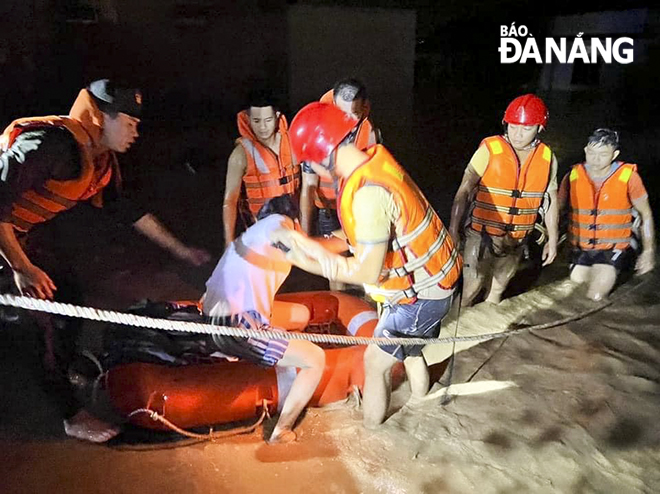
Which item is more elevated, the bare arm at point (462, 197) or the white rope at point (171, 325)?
the bare arm at point (462, 197)

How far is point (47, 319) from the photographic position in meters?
2.58

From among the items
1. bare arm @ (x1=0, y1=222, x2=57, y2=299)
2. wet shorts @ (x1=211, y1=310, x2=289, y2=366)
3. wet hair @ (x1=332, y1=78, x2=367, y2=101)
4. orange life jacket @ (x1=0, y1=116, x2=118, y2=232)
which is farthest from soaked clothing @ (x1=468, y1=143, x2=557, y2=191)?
bare arm @ (x1=0, y1=222, x2=57, y2=299)

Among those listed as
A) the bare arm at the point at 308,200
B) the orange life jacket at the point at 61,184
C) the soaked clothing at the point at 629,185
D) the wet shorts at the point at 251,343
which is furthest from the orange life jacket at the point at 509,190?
the orange life jacket at the point at 61,184

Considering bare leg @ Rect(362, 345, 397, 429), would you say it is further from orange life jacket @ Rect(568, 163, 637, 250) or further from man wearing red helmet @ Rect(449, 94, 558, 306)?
orange life jacket @ Rect(568, 163, 637, 250)

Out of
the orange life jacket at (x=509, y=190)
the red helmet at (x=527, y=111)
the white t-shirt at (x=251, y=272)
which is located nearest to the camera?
the white t-shirt at (x=251, y=272)

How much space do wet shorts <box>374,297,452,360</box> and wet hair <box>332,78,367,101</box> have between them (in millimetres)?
963

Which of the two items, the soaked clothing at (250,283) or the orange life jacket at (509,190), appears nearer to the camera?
the soaked clothing at (250,283)

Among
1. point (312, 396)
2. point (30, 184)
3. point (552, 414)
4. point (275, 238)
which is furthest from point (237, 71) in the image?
point (552, 414)

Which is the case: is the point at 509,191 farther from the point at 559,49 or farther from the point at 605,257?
the point at 605,257

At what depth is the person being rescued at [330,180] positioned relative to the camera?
2582 mm

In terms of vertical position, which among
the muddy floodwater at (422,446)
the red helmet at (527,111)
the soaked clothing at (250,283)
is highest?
the red helmet at (527,111)

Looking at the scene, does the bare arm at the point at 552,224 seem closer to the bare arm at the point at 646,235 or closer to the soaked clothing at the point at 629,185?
the soaked clothing at the point at 629,185

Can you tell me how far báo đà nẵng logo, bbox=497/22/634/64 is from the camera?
3064 millimetres

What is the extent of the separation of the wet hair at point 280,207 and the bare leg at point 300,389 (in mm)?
615
